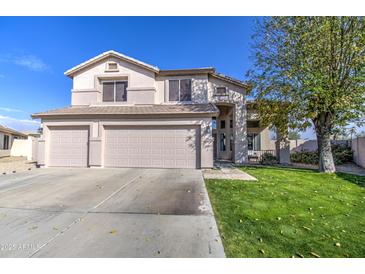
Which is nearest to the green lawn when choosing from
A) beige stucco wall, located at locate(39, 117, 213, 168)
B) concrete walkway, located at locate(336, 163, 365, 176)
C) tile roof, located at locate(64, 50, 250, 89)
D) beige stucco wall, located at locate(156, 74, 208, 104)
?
beige stucco wall, located at locate(39, 117, 213, 168)

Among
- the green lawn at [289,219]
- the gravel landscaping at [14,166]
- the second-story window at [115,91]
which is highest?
the second-story window at [115,91]

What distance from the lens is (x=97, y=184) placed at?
704 centimetres

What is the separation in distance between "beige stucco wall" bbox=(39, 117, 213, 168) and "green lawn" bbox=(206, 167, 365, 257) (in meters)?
3.84

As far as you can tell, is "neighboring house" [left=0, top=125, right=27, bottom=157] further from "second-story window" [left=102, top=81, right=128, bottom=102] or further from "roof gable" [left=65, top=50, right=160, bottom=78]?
"second-story window" [left=102, top=81, right=128, bottom=102]

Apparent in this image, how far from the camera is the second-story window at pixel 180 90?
43.8ft

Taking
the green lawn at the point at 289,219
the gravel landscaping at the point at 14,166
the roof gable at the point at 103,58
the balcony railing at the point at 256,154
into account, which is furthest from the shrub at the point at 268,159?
the gravel landscaping at the point at 14,166

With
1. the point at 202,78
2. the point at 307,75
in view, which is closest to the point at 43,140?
the point at 202,78

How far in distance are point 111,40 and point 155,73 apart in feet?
12.3

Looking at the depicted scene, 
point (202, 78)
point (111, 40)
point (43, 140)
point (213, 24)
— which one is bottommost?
point (43, 140)

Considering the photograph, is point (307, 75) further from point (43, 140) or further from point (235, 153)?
point (43, 140)

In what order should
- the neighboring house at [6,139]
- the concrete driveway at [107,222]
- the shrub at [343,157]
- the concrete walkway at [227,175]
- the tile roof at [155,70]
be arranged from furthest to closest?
the neighboring house at [6,139] → the shrub at [343,157] → the tile roof at [155,70] → the concrete walkway at [227,175] → the concrete driveway at [107,222]

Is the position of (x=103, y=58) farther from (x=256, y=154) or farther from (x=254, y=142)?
(x=254, y=142)

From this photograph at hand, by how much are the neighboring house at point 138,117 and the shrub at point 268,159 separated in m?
1.79

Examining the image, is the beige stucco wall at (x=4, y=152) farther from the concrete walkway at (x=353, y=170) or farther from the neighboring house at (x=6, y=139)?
the concrete walkway at (x=353, y=170)
